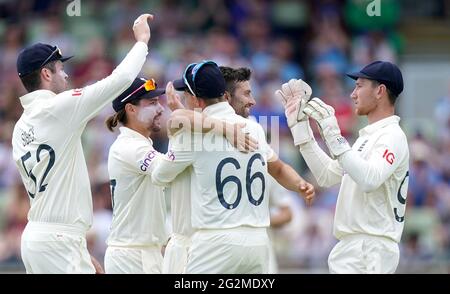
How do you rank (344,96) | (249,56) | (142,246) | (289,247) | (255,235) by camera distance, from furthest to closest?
(249,56) < (344,96) < (289,247) < (142,246) < (255,235)

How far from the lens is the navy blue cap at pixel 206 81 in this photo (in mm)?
9906

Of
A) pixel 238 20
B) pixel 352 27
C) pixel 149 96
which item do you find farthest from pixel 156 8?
pixel 149 96

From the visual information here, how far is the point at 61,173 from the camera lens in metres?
10.1

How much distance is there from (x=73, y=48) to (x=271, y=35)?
10.9ft

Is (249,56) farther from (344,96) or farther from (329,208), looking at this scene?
(329,208)

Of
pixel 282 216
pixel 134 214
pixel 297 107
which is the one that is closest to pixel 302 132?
pixel 297 107

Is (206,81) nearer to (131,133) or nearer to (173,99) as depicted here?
(173,99)

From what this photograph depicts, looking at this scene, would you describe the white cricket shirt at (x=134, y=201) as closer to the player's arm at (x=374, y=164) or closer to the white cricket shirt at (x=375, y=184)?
the white cricket shirt at (x=375, y=184)

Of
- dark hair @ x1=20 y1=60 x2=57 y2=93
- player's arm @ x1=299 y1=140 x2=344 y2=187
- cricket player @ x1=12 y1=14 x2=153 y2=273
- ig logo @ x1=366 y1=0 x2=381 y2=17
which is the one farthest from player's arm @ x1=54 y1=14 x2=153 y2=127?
ig logo @ x1=366 y1=0 x2=381 y2=17

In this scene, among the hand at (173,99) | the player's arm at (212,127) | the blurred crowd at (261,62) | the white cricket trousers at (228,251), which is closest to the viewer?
the white cricket trousers at (228,251)

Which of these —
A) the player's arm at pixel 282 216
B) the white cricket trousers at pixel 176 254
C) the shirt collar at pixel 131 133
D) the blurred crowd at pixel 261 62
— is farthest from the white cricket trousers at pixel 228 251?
the blurred crowd at pixel 261 62

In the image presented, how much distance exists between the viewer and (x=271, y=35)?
805 inches

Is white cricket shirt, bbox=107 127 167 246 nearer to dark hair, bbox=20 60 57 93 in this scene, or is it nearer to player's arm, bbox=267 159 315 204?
dark hair, bbox=20 60 57 93

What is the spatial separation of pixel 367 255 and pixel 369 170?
74cm
